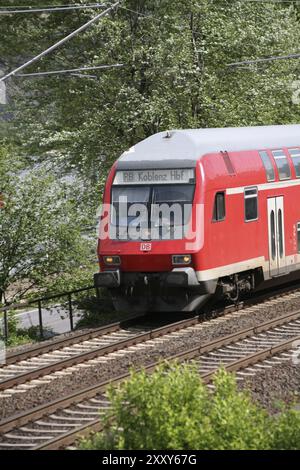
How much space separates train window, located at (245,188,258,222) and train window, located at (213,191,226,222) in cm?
100

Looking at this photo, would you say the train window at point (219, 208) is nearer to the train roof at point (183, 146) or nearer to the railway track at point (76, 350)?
the train roof at point (183, 146)

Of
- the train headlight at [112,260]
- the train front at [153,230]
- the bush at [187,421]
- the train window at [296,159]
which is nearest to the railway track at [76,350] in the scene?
the train front at [153,230]

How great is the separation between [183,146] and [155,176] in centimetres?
80

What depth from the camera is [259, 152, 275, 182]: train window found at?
67.3ft

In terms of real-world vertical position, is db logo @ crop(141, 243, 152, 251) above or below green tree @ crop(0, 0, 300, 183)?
below

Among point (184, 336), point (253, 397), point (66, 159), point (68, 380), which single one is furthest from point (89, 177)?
point (253, 397)

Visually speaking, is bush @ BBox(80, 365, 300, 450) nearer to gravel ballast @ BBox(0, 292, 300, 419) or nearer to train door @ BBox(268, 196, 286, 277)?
gravel ballast @ BBox(0, 292, 300, 419)

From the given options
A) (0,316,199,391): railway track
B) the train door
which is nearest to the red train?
the train door

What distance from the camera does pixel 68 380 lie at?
48.3 feet

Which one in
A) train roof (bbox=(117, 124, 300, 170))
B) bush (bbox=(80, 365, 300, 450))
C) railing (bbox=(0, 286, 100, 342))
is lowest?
railing (bbox=(0, 286, 100, 342))

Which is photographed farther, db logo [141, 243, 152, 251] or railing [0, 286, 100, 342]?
railing [0, 286, 100, 342]

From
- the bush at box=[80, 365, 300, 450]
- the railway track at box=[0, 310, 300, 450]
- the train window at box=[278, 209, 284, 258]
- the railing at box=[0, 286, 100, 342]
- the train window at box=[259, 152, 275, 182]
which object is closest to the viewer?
the bush at box=[80, 365, 300, 450]

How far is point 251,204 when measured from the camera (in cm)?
1984

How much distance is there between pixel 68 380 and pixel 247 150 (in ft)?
24.4
